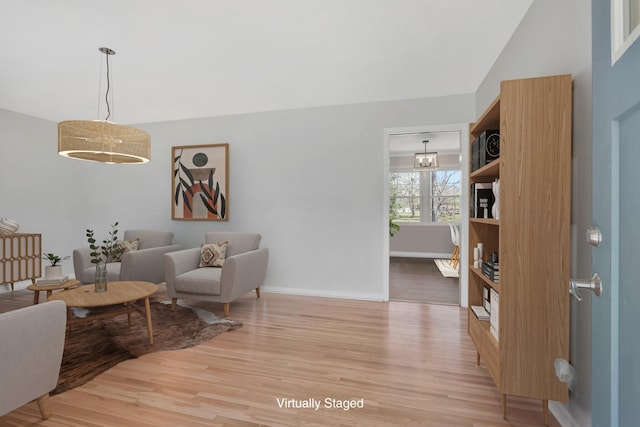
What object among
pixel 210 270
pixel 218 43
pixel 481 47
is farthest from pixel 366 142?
pixel 210 270

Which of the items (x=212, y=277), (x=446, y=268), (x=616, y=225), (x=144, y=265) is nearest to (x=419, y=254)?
(x=446, y=268)

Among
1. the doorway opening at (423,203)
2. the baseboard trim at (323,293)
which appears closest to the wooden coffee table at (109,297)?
the baseboard trim at (323,293)

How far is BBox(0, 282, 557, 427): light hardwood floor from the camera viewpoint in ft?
5.31

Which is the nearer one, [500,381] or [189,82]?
[500,381]

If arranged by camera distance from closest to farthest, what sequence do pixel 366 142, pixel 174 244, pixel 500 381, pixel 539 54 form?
pixel 500 381 → pixel 539 54 → pixel 366 142 → pixel 174 244

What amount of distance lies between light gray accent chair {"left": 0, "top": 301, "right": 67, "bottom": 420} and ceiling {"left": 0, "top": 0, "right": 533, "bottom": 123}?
198cm

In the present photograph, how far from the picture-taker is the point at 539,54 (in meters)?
1.92

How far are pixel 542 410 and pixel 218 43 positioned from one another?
3379 millimetres

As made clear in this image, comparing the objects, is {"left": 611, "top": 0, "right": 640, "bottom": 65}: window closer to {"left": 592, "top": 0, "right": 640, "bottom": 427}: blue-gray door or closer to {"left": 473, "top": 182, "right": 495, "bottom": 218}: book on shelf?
{"left": 592, "top": 0, "right": 640, "bottom": 427}: blue-gray door

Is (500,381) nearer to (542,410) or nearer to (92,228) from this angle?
(542,410)

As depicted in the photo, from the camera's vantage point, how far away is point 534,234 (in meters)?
1.49

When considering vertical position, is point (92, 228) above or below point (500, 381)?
above

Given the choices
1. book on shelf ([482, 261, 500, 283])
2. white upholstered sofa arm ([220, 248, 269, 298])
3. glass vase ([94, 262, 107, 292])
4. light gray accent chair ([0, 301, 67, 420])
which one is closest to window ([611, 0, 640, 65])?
book on shelf ([482, 261, 500, 283])

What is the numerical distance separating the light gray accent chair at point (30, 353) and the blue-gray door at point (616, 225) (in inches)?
81.6
